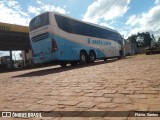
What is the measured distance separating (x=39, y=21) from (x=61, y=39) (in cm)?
179

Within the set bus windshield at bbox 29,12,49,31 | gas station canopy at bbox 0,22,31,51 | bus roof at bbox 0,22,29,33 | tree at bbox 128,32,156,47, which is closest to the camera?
bus windshield at bbox 29,12,49,31

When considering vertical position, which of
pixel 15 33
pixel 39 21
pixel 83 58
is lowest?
pixel 83 58

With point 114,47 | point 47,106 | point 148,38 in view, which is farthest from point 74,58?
point 148,38

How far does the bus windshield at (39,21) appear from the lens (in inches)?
456

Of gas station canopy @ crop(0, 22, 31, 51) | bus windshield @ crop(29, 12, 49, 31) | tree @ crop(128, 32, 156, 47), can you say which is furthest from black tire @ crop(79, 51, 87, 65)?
tree @ crop(128, 32, 156, 47)

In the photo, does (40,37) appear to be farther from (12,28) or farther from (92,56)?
(12,28)

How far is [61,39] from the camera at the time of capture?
11969 mm

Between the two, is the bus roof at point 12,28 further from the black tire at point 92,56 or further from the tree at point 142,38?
the tree at point 142,38

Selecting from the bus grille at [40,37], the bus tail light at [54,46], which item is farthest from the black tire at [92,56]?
the bus grille at [40,37]

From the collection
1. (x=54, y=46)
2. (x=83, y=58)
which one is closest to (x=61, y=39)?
(x=54, y=46)

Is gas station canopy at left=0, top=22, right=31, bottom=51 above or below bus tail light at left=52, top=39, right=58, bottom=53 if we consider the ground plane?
above

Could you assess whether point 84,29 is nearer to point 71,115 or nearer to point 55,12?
point 55,12

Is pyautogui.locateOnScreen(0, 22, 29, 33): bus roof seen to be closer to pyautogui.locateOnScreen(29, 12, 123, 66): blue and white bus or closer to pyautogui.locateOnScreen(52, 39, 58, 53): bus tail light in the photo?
pyautogui.locateOnScreen(29, 12, 123, 66): blue and white bus

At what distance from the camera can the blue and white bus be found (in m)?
11.5
